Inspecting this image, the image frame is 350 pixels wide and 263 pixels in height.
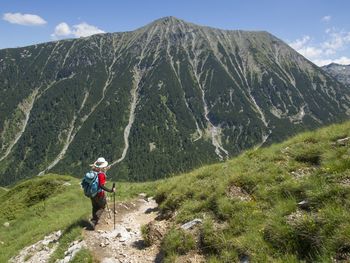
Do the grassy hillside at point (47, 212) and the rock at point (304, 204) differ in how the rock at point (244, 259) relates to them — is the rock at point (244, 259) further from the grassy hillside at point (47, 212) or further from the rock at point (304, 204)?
the grassy hillside at point (47, 212)

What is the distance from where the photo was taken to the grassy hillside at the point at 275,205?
9.87m

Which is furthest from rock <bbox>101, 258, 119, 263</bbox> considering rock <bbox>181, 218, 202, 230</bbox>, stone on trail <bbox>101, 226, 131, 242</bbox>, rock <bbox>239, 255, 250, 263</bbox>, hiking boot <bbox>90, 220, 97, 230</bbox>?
rock <bbox>239, 255, 250, 263</bbox>

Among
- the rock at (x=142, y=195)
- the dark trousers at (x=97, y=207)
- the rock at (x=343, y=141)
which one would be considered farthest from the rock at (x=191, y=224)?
the rock at (x=142, y=195)

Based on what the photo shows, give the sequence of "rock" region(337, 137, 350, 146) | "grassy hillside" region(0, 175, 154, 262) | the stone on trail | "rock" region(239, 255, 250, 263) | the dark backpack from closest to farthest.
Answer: "rock" region(239, 255, 250, 263) → "rock" region(337, 137, 350, 146) → the stone on trail → the dark backpack → "grassy hillside" region(0, 175, 154, 262)

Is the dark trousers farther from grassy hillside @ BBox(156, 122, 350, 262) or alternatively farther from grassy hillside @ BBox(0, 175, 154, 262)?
grassy hillside @ BBox(156, 122, 350, 262)

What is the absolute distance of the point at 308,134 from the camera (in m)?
18.2

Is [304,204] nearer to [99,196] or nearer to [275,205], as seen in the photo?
[275,205]

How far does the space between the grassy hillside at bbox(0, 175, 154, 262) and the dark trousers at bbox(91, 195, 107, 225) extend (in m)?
0.51

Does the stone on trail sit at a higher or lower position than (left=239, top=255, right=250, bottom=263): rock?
lower

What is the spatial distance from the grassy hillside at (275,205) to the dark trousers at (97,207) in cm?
284

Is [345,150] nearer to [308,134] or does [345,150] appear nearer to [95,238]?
[308,134]

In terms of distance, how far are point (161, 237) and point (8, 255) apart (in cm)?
912

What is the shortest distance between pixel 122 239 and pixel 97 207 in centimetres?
312

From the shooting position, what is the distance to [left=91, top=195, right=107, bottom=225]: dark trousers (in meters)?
18.4
